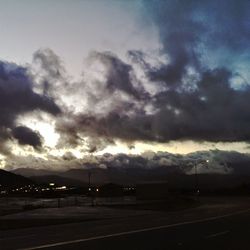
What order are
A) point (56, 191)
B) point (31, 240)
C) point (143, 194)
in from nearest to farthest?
point (31, 240) → point (143, 194) → point (56, 191)

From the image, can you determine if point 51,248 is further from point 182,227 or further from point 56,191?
point 56,191


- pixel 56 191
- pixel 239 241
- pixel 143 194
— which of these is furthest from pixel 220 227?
pixel 56 191

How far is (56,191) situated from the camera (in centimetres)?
15238

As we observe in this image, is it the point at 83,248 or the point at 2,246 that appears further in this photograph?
the point at 2,246

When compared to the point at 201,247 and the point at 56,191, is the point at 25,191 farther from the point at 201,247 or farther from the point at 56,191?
the point at 201,247

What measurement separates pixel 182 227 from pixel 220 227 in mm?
1911

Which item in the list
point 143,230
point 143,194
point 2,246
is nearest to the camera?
point 2,246

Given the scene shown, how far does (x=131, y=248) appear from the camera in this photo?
2062cm

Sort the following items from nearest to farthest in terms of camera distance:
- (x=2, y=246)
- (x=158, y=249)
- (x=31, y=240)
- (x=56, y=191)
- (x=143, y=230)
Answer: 1. (x=158, y=249)
2. (x=2, y=246)
3. (x=31, y=240)
4. (x=143, y=230)
5. (x=56, y=191)

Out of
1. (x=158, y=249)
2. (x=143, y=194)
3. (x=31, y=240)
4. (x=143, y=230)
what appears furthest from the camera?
(x=143, y=194)

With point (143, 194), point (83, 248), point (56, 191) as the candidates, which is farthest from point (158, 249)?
point (56, 191)

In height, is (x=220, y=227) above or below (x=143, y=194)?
below

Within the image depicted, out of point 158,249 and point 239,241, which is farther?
point 239,241

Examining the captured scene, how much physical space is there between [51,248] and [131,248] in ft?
9.13
